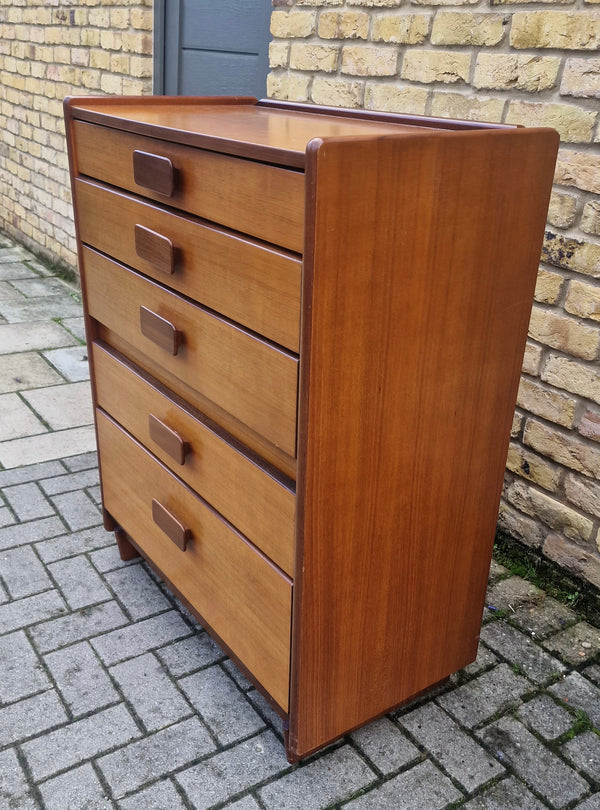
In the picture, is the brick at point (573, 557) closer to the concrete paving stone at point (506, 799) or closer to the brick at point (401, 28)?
the concrete paving stone at point (506, 799)

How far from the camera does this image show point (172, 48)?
4.27 metres

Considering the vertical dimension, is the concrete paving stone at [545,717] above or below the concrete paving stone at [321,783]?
below

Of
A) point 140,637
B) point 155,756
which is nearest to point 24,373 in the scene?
point 140,637

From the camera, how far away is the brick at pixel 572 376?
2.43 m

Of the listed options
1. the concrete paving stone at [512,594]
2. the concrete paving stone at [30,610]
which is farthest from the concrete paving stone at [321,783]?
the concrete paving stone at [30,610]

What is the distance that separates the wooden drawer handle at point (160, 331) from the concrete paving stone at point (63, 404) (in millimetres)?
1736

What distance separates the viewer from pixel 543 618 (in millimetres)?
2551

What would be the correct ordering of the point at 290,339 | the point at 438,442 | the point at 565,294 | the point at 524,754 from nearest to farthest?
the point at 290,339 < the point at 438,442 < the point at 524,754 < the point at 565,294

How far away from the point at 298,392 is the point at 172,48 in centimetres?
340

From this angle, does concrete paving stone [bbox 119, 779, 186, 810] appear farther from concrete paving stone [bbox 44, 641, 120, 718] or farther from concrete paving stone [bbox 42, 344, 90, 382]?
concrete paving stone [bbox 42, 344, 90, 382]

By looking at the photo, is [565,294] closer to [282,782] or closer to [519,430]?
[519,430]

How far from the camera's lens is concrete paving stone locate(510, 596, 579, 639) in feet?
8.20

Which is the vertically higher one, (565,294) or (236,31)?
(236,31)

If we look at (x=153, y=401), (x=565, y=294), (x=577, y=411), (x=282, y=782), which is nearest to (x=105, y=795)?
(x=282, y=782)
